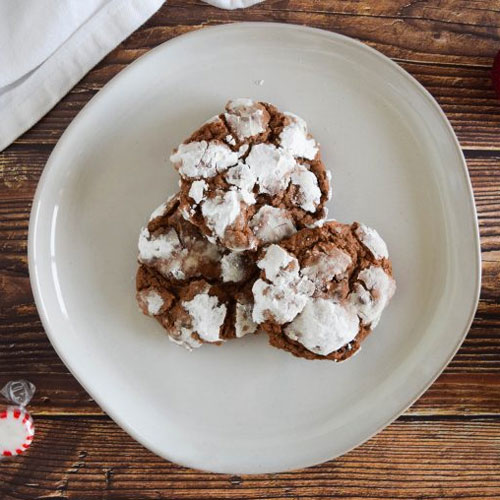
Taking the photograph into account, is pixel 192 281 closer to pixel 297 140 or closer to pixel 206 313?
pixel 206 313

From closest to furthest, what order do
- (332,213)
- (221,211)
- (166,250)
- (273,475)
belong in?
(221,211), (166,250), (332,213), (273,475)

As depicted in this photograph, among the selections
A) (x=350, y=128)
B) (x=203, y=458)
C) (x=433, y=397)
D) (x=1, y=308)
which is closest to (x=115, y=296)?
(x=1, y=308)

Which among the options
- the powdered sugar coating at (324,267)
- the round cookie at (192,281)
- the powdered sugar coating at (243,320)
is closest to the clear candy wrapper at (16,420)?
the round cookie at (192,281)

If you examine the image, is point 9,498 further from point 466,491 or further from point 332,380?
point 466,491

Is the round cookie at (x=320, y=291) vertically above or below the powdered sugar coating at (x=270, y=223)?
below

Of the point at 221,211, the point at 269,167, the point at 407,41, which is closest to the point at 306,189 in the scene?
the point at 269,167

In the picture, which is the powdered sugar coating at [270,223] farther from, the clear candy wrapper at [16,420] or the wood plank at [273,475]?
the clear candy wrapper at [16,420]
